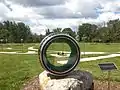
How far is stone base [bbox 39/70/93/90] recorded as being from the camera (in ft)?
32.8

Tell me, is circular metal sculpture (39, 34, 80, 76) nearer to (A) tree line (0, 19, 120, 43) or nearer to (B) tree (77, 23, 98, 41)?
(A) tree line (0, 19, 120, 43)

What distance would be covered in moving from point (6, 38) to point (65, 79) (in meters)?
81.3

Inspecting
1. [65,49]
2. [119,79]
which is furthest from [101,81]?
[65,49]

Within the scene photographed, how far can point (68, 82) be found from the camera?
10.1 m

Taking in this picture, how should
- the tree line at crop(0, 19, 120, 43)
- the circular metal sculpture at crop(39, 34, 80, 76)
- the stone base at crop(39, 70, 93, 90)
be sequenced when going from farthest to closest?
the tree line at crop(0, 19, 120, 43) → the circular metal sculpture at crop(39, 34, 80, 76) → the stone base at crop(39, 70, 93, 90)

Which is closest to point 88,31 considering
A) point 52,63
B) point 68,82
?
point 52,63

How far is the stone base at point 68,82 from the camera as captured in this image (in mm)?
9984

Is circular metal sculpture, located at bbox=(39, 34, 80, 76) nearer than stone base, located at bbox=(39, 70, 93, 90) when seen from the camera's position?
No

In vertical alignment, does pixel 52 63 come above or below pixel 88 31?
below

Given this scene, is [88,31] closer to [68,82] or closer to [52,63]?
[52,63]

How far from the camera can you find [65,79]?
10.3 meters

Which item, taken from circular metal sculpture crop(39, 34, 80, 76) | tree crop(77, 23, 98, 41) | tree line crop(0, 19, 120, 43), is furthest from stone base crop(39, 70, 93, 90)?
tree crop(77, 23, 98, 41)

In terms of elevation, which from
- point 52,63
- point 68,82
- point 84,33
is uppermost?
point 84,33

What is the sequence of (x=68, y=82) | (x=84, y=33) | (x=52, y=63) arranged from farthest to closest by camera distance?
(x=84, y=33), (x=52, y=63), (x=68, y=82)
